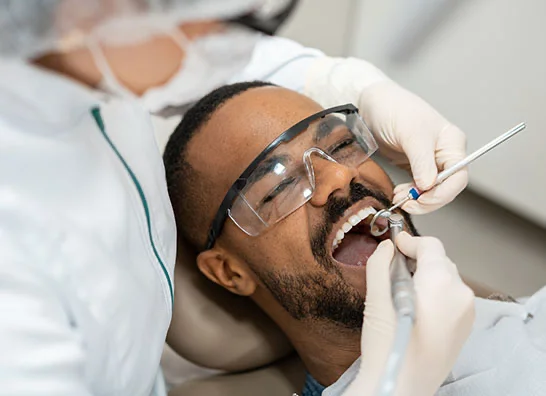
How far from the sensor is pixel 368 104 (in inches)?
60.2

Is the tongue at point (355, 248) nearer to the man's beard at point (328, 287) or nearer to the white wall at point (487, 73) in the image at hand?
the man's beard at point (328, 287)

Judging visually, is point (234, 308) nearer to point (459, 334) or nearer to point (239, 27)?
point (459, 334)

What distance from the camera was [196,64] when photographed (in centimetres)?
71

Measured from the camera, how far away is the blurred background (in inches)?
79.6

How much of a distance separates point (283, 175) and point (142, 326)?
432 mm

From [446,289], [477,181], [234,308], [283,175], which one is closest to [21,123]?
[283,175]

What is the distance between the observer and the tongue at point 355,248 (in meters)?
1.39

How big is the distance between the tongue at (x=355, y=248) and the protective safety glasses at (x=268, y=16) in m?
0.78

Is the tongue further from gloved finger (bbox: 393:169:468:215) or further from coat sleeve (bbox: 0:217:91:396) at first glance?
coat sleeve (bbox: 0:217:91:396)

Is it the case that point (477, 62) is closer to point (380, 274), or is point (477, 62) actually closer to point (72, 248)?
point (380, 274)

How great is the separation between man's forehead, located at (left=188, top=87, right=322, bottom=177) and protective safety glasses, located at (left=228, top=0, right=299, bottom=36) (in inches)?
23.5

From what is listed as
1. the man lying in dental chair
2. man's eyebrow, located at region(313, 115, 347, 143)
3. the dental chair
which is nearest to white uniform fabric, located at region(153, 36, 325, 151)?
the man lying in dental chair

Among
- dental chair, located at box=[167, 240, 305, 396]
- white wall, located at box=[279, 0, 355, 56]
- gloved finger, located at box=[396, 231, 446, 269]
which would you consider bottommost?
dental chair, located at box=[167, 240, 305, 396]

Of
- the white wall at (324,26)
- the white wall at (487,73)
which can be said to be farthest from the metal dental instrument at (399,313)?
the white wall at (324,26)
